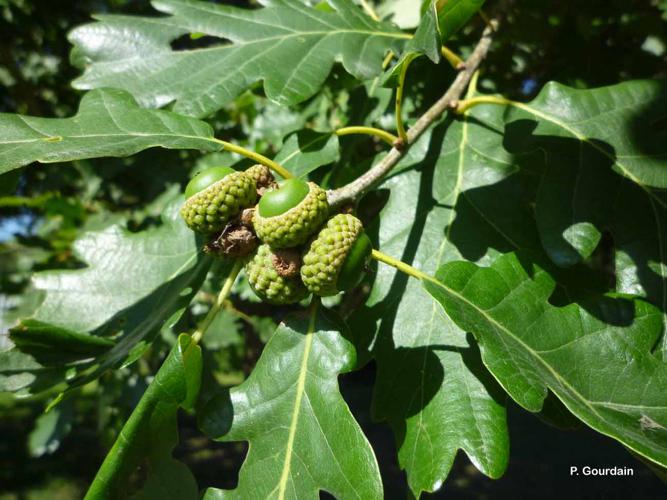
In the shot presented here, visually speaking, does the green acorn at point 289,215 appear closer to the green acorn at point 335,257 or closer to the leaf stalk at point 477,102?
the green acorn at point 335,257

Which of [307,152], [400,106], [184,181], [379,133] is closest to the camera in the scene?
[400,106]

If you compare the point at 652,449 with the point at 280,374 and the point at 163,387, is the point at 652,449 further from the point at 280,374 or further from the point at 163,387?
the point at 163,387

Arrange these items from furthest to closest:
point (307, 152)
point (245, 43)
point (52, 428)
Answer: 1. point (52, 428)
2. point (245, 43)
3. point (307, 152)

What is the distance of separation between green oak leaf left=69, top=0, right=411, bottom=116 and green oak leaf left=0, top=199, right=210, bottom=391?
376 mm

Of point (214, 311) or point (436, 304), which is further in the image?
point (436, 304)

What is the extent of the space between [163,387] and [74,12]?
355cm

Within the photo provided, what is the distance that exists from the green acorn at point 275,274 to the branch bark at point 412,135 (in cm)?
19

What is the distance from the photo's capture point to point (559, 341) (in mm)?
1290

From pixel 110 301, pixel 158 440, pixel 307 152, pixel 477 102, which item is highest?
pixel 477 102

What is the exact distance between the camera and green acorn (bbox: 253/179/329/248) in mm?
1192

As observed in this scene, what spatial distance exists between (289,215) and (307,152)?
605mm

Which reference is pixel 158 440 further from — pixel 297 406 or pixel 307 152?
pixel 307 152

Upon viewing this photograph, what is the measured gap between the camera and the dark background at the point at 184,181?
2641 mm

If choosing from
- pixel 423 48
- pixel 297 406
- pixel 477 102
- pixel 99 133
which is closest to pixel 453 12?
pixel 423 48
